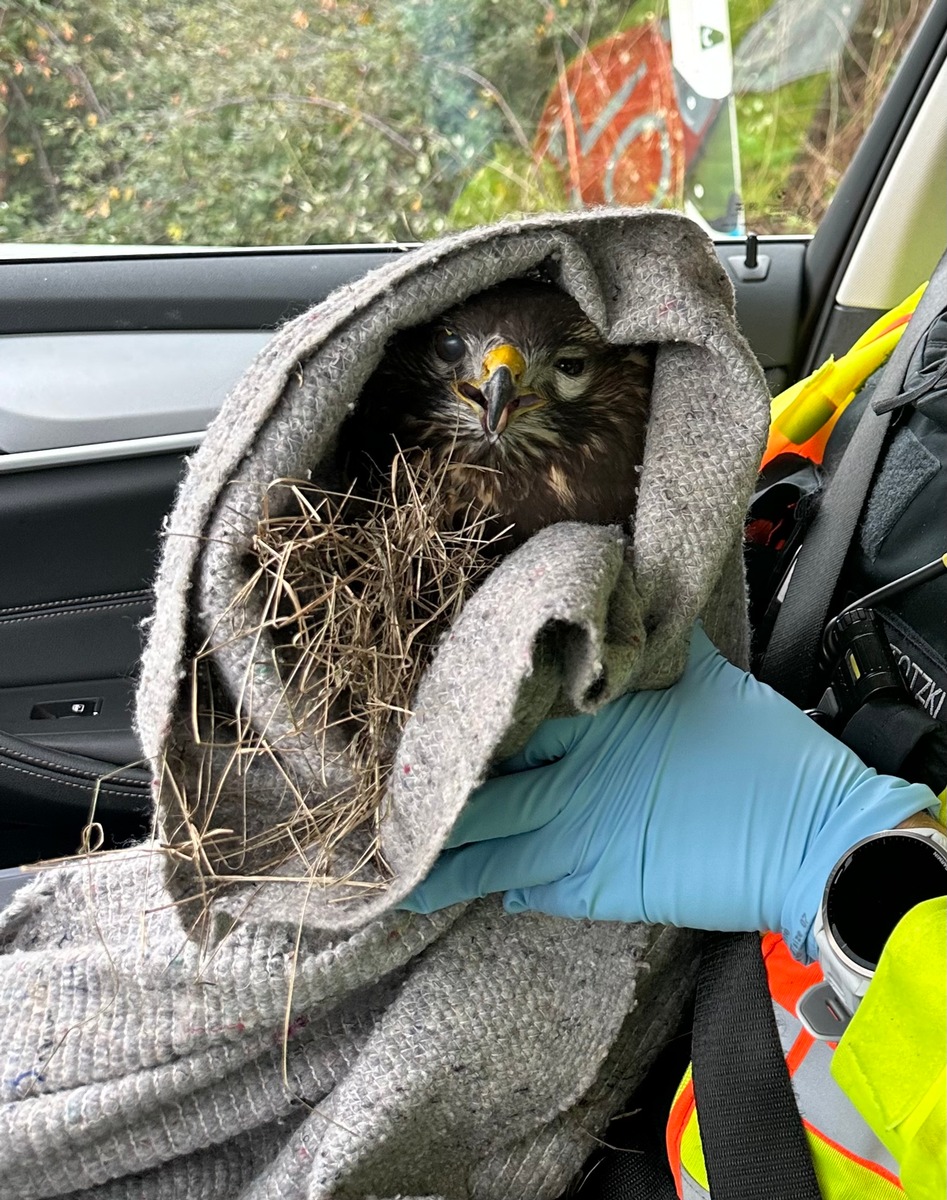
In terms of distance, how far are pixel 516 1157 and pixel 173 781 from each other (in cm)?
66

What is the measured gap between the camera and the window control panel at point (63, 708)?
2.06 m

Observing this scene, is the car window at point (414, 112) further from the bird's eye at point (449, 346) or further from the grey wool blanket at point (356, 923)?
the grey wool blanket at point (356, 923)

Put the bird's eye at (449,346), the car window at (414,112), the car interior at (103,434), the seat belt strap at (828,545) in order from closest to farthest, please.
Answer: the seat belt strap at (828,545) → the bird's eye at (449,346) → the car interior at (103,434) → the car window at (414,112)

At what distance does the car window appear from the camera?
245 centimetres

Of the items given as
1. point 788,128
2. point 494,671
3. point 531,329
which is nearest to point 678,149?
point 788,128

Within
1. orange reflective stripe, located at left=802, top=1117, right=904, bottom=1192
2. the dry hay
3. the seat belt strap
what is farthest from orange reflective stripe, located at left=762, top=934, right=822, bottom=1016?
the dry hay

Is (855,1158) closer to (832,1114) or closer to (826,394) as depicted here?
(832,1114)

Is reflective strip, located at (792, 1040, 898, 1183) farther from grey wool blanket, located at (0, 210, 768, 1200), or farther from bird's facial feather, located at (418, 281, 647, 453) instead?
bird's facial feather, located at (418, 281, 647, 453)

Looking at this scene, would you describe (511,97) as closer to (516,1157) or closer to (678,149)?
(678,149)

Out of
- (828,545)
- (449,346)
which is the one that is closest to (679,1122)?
(828,545)

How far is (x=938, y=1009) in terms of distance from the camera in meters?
0.85

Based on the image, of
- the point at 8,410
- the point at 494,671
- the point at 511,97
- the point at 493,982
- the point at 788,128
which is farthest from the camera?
the point at 788,128

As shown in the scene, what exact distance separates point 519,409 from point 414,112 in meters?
1.58

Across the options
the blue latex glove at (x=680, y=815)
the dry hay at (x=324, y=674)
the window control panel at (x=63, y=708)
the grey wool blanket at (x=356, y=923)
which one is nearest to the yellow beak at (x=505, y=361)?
the grey wool blanket at (x=356, y=923)
